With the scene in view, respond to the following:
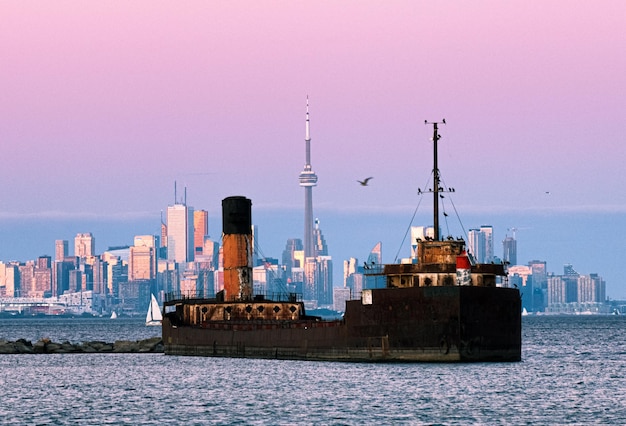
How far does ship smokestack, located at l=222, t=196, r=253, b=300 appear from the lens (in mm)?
103500

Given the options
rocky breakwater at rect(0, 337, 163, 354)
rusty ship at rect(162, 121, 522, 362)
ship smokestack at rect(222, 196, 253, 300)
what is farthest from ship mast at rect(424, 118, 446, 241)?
rocky breakwater at rect(0, 337, 163, 354)

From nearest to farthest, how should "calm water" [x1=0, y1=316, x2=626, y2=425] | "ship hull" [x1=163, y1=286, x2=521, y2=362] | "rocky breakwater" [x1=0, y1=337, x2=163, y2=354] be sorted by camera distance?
"calm water" [x1=0, y1=316, x2=626, y2=425], "ship hull" [x1=163, y1=286, x2=521, y2=362], "rocky breakwater" [x1=0, y1=337, x2=163, y2=354]

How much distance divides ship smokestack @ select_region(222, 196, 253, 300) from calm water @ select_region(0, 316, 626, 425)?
506 inches

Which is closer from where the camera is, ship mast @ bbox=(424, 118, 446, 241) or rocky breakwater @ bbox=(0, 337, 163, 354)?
ship mast @ bbox=(424, 118, 446, 241)

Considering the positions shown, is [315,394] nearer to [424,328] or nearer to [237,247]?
[424,328]

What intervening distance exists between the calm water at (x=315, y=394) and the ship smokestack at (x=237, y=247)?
1286 cm

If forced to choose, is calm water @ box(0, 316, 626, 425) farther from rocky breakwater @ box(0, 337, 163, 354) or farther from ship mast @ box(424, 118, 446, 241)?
rocky breakwater @ box(0, 337, 163, 354)

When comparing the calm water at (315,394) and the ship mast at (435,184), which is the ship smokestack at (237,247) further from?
the ship mast at (435,184)

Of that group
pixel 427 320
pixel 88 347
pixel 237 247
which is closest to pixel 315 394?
pixel 427 320

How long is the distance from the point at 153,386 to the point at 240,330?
65.6ft

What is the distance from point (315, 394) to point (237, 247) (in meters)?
39.0

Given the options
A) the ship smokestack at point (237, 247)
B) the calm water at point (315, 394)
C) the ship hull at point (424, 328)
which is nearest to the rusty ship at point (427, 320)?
the ship hull at point (424, 328)

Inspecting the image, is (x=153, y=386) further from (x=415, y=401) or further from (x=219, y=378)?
(x=415, y=401)

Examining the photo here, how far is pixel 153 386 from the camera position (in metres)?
73.4
